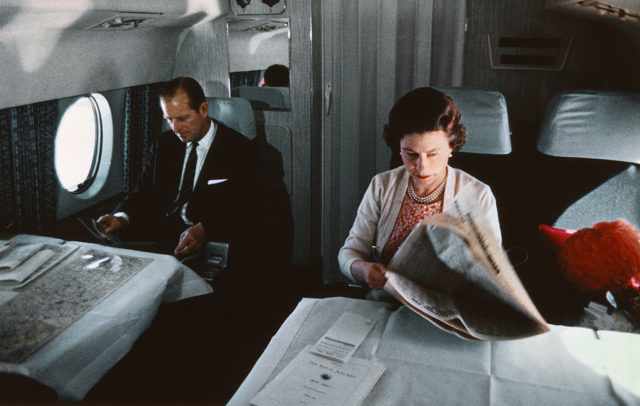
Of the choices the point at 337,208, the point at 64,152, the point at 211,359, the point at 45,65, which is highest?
the point at 45,65

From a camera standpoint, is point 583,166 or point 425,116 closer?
point 425,116

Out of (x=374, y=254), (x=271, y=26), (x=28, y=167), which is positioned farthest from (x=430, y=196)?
(x=271, y=26)

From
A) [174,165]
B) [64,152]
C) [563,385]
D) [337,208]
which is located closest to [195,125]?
[174,165]

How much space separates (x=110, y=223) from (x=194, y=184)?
447 millimetres

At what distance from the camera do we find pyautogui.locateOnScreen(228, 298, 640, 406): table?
886mm

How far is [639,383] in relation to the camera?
0.91m

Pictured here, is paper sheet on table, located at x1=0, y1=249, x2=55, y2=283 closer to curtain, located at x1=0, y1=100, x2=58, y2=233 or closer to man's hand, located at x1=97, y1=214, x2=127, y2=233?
curtain, located at x1=0, y1=100, x2=58, y2=233

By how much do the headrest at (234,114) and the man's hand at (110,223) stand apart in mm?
765

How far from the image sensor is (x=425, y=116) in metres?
1.51

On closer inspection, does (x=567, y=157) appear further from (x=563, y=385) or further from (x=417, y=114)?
(x=563, y=385)

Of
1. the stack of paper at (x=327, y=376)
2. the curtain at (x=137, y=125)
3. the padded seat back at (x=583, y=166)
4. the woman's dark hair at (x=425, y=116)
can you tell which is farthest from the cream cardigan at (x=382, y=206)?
the curtain at (x=137, y=125)

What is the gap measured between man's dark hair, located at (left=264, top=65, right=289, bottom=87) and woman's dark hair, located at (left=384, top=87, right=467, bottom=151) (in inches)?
63.0

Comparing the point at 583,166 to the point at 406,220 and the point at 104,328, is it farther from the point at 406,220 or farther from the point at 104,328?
the point at 104,328

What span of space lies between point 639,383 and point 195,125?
2060 mm
